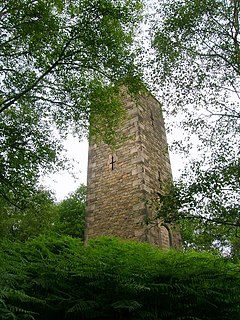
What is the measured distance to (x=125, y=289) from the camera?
13.1 feet

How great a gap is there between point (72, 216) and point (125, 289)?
1841 cm

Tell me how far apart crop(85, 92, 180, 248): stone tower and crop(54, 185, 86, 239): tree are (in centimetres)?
810

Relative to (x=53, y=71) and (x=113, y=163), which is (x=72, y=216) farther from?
(x=53, y=71)

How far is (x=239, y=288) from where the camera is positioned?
457 centimetres

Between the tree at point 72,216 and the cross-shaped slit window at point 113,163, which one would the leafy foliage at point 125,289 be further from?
the tree at point 72,216

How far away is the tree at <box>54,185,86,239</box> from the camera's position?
20.1 meters

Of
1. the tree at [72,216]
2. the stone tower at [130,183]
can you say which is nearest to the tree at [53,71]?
the stone tower at [130,183]

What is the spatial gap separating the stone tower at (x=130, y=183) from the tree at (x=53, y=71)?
141 centimetres

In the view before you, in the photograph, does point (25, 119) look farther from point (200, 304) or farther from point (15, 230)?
point (15, 230)

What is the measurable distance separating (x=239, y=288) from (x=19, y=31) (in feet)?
22.2

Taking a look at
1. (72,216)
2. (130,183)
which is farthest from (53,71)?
(72,216)

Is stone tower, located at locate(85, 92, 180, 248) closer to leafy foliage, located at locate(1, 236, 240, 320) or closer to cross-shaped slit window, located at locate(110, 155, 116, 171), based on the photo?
cross-shaped slit window, located at locate(110, 155, 116, 171)

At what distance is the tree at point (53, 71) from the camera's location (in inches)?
274

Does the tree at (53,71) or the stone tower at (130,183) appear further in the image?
the stone tower at (130,183)
